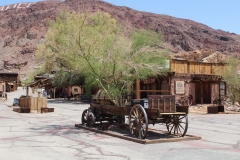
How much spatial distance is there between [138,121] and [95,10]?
157m

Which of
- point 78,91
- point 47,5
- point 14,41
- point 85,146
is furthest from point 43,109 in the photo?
point 47,5

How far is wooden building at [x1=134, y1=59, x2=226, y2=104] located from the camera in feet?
83.3

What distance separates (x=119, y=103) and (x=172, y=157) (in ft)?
15.9

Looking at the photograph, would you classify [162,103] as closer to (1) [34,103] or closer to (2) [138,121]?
(2) [138,121]

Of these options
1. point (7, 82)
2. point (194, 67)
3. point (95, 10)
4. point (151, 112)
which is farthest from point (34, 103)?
point (95, 10)

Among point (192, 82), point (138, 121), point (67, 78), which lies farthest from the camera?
point (67, 78)

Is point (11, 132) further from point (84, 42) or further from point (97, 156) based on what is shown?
point (97, 156)

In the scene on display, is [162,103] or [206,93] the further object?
[206,93]

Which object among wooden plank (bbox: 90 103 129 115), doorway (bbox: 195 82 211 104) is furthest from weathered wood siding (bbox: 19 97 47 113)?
doorway (bbox: 195 82 211 104)

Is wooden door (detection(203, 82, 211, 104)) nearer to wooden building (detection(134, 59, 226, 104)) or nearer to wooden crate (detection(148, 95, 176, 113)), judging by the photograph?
wooden building (detection(134, 59, 226, 104))

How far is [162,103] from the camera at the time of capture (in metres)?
10.2

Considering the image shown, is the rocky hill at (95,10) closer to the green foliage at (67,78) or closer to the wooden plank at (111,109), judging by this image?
the green foliage at (67,78)

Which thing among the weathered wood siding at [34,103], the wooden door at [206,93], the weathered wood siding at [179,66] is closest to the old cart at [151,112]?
the weathered wood siding at [34,103]

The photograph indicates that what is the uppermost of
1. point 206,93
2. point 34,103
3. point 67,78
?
point 67,78
